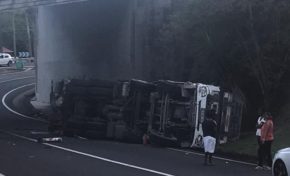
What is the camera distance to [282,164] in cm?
1339

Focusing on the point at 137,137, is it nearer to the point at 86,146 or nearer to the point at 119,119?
the point at 119,119

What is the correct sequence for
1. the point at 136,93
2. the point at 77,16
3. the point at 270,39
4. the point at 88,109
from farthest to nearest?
the point at 77,16
the point at 88,109
the point at 136,93
the point at 270,39

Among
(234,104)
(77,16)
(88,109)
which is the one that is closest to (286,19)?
(234,104)

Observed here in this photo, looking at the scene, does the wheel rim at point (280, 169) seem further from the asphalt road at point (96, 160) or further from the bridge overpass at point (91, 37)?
the bridge overpass at point (91, 37)

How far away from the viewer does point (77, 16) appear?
3822 cm

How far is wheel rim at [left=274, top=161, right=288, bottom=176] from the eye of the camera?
1330cm

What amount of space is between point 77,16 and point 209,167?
2279 cm

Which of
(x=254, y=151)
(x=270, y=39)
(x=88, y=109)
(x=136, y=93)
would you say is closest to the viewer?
(x=254, y=151)

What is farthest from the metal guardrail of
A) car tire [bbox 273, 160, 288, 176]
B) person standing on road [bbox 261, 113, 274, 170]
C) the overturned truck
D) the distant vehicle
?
the distant vehicle

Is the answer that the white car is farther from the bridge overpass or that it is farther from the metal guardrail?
the metal guardrail

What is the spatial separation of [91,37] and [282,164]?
83.4 feet

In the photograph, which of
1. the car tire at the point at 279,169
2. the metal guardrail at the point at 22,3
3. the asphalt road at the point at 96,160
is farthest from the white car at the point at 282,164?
the metal guardrail at the point at 22,3

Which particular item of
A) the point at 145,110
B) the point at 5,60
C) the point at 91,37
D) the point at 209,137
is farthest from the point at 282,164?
the point at 5,60

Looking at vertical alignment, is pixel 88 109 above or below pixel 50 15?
below
